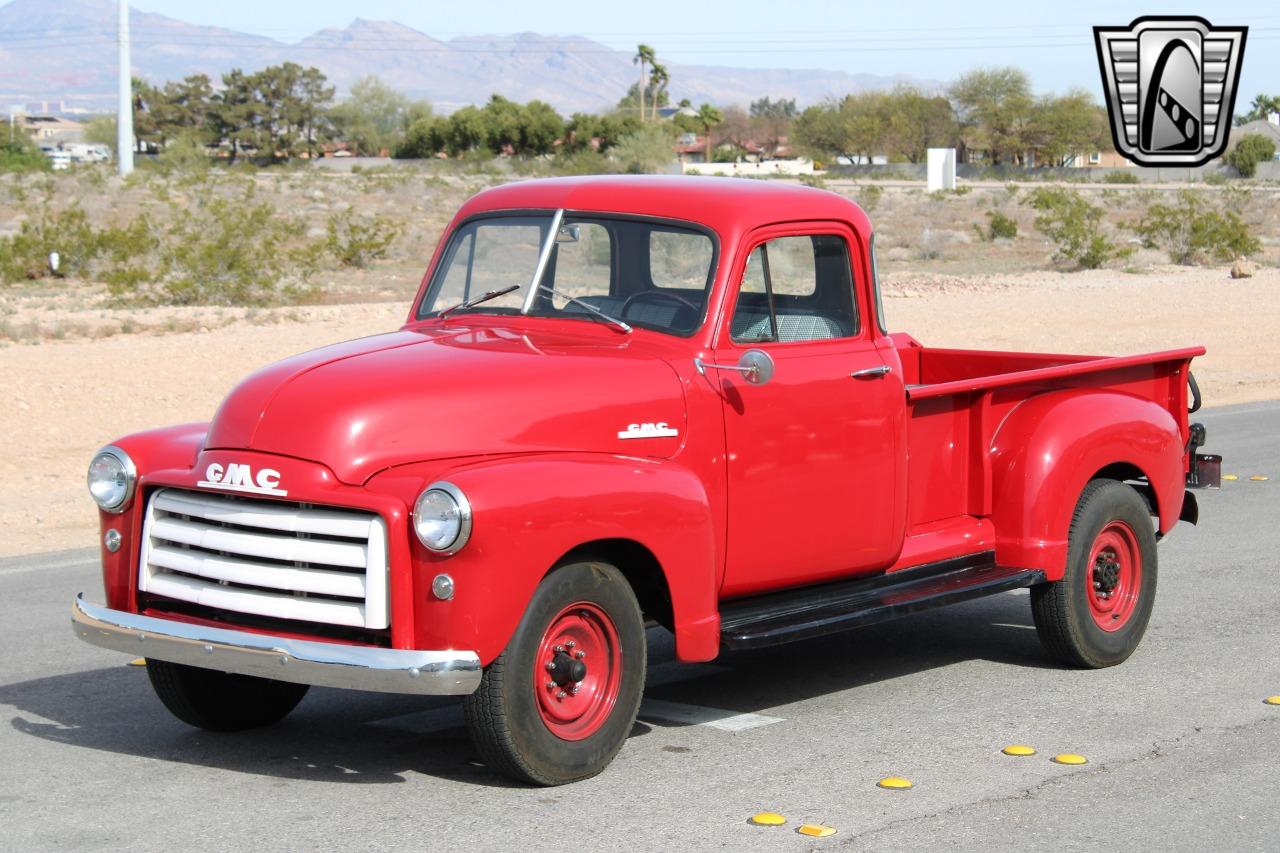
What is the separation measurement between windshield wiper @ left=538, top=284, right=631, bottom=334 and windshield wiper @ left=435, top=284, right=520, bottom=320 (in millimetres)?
147

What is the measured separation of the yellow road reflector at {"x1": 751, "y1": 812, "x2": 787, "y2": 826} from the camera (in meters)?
5.07

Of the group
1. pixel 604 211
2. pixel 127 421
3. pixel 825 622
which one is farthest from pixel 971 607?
pixel 127 421

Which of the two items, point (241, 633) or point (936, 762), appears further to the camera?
point (936, 762)

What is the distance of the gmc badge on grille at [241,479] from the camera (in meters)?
5.20

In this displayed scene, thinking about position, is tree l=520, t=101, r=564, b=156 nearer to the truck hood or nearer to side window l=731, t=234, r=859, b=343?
side window l=731, t=234, r=859, b=343

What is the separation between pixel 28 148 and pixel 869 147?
4811 cm

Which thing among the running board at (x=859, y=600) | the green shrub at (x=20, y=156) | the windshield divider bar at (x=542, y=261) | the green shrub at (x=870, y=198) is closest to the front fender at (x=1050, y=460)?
the running board at (x=859, y=600)

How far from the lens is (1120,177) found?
81000 millimetres

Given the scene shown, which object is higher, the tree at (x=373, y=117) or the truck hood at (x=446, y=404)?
the tree at (x=373, y=117)

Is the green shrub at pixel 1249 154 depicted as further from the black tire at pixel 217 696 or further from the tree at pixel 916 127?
the black tire at pixel 217 696

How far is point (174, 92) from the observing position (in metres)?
107

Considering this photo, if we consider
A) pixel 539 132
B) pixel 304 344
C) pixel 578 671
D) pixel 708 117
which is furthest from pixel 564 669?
pixel 708 117

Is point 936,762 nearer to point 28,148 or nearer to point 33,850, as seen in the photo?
point 33,850

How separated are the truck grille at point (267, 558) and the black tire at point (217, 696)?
0.57 m
